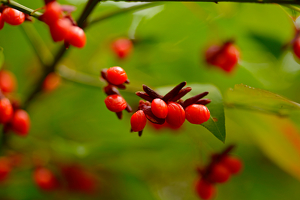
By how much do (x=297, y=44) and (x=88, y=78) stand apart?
0.84m

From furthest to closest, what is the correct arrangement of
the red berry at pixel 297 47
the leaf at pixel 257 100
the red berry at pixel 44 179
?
the red berry at pixel 44 179
the red berry at pixel 297 47
the leaf at pixel 257 100

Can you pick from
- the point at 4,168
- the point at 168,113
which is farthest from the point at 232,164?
the point at 4,168

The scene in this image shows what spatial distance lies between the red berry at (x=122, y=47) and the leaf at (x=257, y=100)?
750 millimetres

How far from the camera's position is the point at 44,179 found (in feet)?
4.13

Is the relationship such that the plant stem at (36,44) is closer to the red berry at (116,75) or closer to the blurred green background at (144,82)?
the blurred green background at (144,82)

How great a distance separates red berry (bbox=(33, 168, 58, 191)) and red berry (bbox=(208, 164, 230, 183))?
2.42ft

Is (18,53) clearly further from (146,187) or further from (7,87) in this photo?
(146,187)

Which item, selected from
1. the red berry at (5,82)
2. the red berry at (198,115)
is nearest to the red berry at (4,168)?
the red berry at (5,82)

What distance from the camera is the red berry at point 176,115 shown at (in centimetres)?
62

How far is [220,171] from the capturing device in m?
1.03

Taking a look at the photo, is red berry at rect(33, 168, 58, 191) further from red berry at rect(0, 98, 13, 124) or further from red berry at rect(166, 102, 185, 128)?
red berry at rect(166, 102, 185, 128)

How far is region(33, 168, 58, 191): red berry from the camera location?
1243mm

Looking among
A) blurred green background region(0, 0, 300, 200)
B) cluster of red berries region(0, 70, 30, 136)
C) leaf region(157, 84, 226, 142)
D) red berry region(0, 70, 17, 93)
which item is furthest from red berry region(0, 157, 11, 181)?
leaf region(157, 84, 226, 142)

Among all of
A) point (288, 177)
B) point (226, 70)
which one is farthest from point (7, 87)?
point (288, 177)
